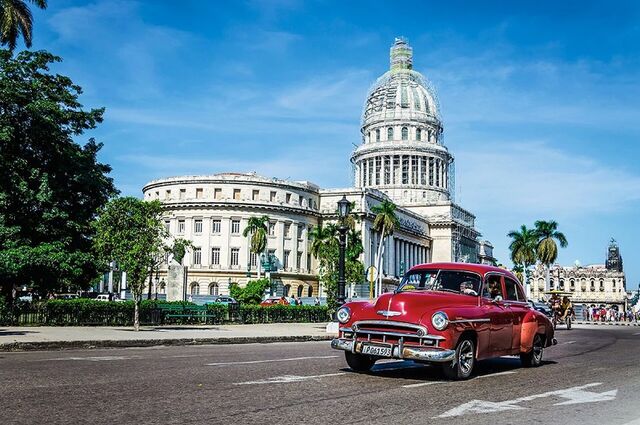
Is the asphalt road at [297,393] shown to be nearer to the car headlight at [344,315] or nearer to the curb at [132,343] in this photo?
the car headlight at [344,315]

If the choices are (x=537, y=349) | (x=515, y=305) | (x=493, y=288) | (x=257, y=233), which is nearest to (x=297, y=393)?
(x=493, y=288)

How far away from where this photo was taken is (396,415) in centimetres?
726

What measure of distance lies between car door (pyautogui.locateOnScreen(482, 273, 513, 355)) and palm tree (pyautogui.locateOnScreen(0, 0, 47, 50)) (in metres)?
22.9

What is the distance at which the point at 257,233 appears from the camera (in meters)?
86.4

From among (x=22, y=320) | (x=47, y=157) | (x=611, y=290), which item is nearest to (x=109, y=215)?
(x=22, y=320)

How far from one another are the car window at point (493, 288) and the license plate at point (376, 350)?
227 cm

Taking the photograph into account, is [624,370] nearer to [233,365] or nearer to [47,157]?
[233,365]

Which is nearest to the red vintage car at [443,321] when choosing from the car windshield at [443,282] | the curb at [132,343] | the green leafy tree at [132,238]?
the car windshield at [443,282]

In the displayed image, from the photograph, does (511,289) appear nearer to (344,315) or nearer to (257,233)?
(344,315)

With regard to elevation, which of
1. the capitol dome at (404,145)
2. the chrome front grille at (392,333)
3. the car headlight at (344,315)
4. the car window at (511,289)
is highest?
the capitol dome at (404,145)

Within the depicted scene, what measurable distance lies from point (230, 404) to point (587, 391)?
16.7 ft

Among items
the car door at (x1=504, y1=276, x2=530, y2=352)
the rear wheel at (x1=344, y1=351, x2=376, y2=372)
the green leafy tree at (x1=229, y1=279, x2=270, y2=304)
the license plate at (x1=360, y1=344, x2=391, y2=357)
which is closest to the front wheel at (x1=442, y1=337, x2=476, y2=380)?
the license plate at (x1=360, y1=344, x2=391, y2=357)

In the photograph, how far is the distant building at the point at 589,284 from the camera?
567ft

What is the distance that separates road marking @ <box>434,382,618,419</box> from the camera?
7.71 meters
